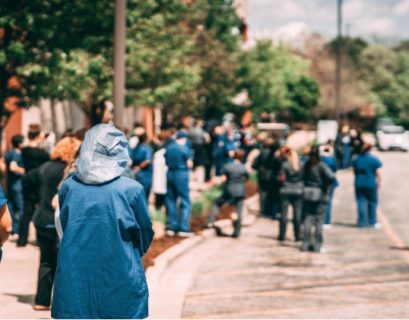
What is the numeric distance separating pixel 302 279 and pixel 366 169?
7.03 meters

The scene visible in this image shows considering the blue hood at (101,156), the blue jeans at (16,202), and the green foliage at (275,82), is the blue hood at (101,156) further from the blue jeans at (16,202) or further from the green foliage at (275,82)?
the green foliage at (275,82)

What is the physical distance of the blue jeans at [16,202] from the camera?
14.4 meters

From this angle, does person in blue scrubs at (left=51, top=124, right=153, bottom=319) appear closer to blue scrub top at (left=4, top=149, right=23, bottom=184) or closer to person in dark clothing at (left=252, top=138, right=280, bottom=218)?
blue scrub top at (left=4, top=149, right=23, bottom=184)

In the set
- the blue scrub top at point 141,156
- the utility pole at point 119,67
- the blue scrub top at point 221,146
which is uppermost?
the utility pole at point 119,67

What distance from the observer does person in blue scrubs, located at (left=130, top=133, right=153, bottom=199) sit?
16.5 meters

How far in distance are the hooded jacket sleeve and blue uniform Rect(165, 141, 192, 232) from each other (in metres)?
10.2

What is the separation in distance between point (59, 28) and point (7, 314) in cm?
887

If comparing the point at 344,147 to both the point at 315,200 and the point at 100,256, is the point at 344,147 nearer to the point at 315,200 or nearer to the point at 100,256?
the point at 315,200

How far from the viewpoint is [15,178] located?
14484 mm

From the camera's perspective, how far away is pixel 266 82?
55625mm

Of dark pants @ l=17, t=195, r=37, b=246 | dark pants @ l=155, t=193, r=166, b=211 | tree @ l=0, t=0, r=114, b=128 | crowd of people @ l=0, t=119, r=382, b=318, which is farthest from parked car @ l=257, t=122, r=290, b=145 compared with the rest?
dark pants @ l=17, t=195, r=37, b=246

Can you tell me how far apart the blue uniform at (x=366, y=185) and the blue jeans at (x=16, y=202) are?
22.9 ft

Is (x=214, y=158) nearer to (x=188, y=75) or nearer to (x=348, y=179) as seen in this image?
(x=188, y=75)

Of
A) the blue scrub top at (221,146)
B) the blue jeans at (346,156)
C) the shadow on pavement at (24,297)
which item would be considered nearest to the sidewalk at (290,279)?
the shadow on pavement at (24,297)
